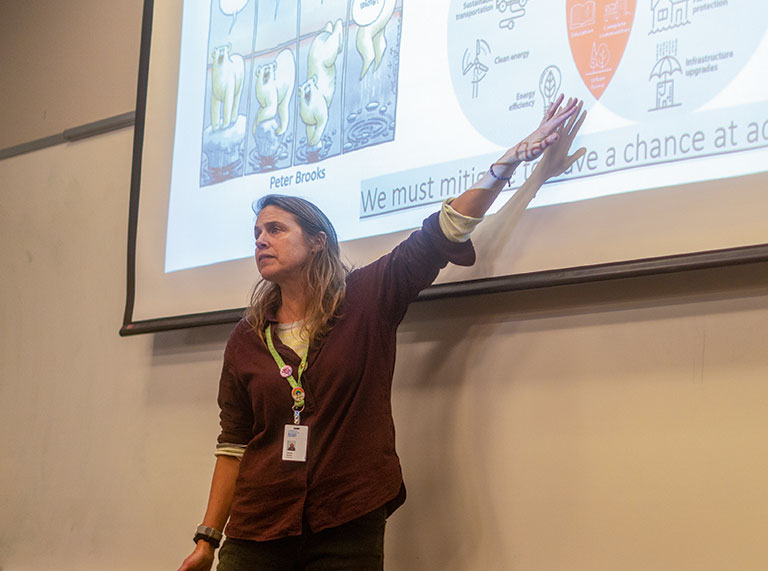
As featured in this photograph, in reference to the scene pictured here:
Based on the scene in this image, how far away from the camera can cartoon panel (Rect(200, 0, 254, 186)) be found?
2.44m

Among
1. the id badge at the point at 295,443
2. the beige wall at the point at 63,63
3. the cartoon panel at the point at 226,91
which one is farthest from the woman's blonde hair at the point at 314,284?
the beige wall at the point at 63,63

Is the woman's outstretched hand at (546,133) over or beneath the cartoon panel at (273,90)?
beneath

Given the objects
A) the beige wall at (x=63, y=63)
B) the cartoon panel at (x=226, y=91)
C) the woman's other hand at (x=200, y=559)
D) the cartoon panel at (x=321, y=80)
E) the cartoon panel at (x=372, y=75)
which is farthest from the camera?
the beige wall at (x=63, y=63)

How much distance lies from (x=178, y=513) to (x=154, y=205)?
2.96 ft

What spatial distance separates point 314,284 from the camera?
182cm

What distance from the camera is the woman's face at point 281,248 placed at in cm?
184

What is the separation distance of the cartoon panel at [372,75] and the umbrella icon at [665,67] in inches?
24.8

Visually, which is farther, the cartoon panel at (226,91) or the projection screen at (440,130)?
the cartoon panel at (226,91)

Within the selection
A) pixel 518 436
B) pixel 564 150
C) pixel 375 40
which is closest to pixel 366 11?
pixel 375 40

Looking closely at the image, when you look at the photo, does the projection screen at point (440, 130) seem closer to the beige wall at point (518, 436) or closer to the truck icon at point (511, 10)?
the truck icon at point (511, 10)

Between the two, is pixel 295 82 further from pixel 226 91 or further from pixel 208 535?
pixel 208 535

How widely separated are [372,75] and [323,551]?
44.9 inches

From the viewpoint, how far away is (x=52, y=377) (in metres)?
2.89

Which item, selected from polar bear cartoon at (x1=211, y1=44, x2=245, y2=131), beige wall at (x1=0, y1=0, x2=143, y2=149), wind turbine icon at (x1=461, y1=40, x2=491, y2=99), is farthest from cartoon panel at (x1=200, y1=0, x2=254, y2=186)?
wind turbine icon at (x1=461, y1=40, x2=491, y2=99)
